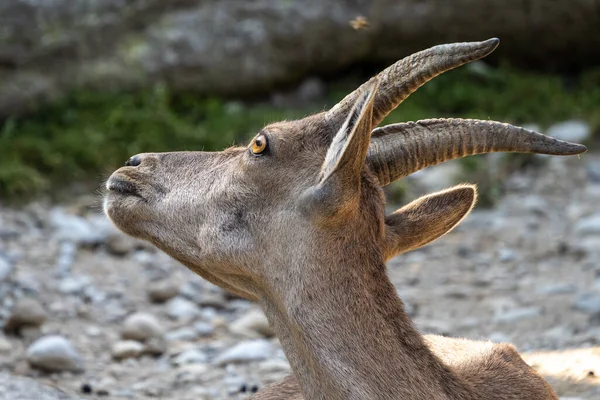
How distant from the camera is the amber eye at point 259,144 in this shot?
5.15 meters

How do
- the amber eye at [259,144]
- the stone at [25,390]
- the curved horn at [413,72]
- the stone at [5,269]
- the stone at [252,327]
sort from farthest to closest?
the stone at [5,269] < the stone at [252,327] < the stone at [25,390] < the amber eye at [259,144] < the curved horn at [413,72]

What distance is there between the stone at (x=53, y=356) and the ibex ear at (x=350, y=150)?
348cm

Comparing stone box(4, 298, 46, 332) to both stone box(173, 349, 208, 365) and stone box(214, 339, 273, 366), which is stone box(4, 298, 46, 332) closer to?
stone box(173, 349, 208, 365)

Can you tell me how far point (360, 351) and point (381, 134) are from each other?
1.19m

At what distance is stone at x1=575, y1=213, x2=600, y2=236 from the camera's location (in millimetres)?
10422

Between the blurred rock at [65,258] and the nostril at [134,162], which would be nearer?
the nostril at [134,162]

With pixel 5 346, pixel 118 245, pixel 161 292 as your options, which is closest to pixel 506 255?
pixel 161 292

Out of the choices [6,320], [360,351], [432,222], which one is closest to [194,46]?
[6,320]

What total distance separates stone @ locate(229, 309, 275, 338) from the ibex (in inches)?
122

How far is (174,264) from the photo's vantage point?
32.3ft

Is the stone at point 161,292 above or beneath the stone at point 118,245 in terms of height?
beneath

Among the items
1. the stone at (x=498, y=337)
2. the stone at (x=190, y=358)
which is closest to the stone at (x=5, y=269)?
the stone at (x=190, y=358)

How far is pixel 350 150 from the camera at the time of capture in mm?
4523

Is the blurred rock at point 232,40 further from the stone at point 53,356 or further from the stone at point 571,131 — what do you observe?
the stone at point 53,356
